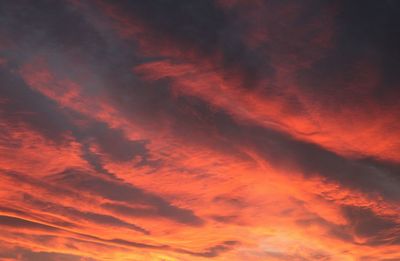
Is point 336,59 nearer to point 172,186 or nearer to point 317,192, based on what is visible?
point 317,192

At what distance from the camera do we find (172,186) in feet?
31.7

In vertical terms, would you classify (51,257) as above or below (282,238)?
below

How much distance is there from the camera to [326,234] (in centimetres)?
1216

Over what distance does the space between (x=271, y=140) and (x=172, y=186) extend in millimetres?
3312

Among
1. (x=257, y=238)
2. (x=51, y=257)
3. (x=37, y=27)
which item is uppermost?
(x=37, y=27)

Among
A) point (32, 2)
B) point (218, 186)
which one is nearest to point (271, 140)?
point (218, 186)

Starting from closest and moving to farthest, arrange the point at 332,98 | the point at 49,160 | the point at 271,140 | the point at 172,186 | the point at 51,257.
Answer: the point at 332,98 → the point at 271,140 → the point at 49,160 → the point at 172,186 → the point at 51,257

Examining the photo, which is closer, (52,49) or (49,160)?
(52,49)

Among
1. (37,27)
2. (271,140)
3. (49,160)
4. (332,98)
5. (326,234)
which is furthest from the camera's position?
(326,234)

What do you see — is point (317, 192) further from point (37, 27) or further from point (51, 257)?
point (51, 257)

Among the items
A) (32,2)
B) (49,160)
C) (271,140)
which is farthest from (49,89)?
(271,140)

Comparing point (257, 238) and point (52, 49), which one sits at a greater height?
point (52, 49)

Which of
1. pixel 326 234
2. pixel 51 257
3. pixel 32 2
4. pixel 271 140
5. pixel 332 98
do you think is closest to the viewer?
pixel 32 2

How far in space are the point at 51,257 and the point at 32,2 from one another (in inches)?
495
